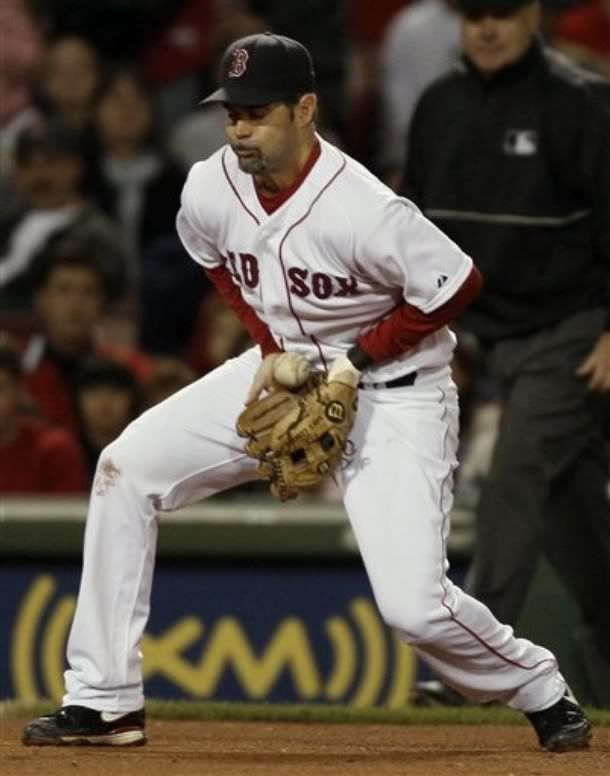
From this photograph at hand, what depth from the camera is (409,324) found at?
203 inches

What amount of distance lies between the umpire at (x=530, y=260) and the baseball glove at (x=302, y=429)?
1.23m

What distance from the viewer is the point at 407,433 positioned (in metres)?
5.19

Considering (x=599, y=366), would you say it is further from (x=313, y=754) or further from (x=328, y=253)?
(x=313, y=754)

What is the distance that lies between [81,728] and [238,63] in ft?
5.69

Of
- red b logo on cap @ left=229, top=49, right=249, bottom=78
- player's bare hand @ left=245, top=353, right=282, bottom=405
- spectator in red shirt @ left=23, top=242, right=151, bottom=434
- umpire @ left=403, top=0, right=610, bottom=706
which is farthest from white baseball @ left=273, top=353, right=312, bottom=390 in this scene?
spectator in red shirt @ left=23, top=242, right=151, bottom=434

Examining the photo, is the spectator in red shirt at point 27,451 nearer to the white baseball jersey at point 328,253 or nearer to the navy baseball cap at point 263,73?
the white baseball jersey at point 328,253

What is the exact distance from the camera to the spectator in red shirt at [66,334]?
888cm

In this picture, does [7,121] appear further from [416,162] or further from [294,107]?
[294,107]

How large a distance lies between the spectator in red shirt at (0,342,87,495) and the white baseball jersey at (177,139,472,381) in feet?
9.27

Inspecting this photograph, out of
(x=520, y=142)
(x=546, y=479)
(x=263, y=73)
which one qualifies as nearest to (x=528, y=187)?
(x=520, y=142)

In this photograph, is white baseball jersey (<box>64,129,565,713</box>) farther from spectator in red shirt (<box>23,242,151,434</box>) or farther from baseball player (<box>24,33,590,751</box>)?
spectator in red shirt (<box>23,242,151,434</box>)

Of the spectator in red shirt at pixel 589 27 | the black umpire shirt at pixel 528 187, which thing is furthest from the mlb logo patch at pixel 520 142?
the spectator in red shirt at pixel 589 27

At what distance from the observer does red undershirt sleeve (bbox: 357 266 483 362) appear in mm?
5117

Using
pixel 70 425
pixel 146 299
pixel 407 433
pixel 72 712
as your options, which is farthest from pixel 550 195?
pixel 146 299
